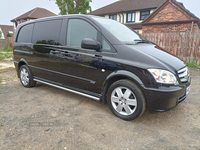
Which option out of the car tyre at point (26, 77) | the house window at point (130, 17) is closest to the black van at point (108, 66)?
the car tyre at point (26, 77)

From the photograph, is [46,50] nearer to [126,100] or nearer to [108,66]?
[108,66]

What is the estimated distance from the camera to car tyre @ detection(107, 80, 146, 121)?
2752 millimetres

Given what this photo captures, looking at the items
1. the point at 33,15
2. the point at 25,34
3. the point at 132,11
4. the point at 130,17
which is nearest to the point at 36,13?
the point at 33,15

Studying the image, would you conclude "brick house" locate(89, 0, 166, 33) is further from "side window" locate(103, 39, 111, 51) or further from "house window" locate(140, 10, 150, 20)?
"side window" locate(103, 39, 111, 51)

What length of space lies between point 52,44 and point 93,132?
240cm

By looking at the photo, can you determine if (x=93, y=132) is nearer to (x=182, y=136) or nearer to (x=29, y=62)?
(x=182, y=136)

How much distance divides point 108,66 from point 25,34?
10.5 ft

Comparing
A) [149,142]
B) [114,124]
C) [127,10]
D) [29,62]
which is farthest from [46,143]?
[127,10]

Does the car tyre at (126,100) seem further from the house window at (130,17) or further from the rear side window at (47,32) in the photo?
the house window at (130,17)

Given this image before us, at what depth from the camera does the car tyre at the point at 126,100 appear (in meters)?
2.75

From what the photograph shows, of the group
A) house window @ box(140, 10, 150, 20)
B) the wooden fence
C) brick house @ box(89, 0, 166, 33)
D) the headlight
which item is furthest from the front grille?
house window @ box(140, 10, 150, 20)

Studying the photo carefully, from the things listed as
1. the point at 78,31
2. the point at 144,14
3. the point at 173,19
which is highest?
the point at 144,14

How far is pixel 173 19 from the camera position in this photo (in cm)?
1630

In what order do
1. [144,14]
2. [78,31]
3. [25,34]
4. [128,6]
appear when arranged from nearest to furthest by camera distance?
[78,31]
[25,34]
[144,14]
[128,6]
